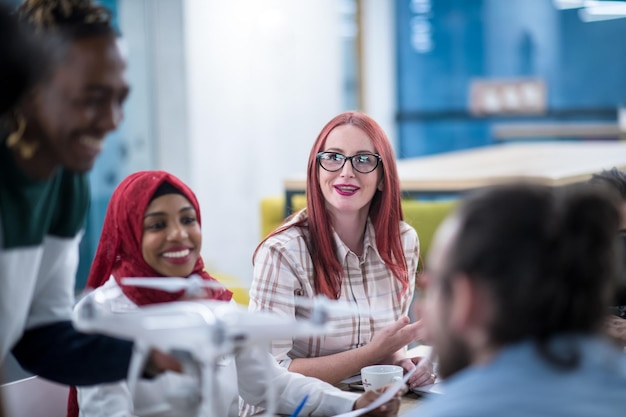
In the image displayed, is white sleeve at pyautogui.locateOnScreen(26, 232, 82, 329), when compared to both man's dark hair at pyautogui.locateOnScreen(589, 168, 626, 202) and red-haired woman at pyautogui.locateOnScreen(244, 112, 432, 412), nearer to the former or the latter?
red-haired woman at pyautogui.locateOnScreen(244, 112, 432, 412)

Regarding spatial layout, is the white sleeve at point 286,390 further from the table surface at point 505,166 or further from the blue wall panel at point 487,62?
the blue wall panel at point 487,62

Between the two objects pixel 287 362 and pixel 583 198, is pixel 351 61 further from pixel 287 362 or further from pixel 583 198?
pixel 583 198

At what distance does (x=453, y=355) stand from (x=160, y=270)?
945 mm

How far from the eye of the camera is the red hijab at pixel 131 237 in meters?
1.87

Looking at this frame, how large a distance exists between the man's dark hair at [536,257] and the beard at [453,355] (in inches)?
2.0

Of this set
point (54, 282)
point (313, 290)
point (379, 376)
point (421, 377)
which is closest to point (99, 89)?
point (54, 282)

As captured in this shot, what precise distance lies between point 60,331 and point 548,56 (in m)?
6.82

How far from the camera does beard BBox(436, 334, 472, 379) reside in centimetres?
106

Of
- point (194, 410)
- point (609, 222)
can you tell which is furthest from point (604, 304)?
point (194, 410)

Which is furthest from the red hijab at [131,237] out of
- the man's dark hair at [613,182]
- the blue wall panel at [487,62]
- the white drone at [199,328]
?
the blue wall panel at [487,62]

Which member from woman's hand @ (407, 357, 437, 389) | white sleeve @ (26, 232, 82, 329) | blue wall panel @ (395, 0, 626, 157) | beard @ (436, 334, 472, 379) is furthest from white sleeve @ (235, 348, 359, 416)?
blue wall panel @ (395, 0, 626, 157)

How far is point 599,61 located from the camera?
23.9ft

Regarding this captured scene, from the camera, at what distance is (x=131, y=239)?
1.89 metres

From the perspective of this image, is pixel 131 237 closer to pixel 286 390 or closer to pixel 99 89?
pixel 286 390
